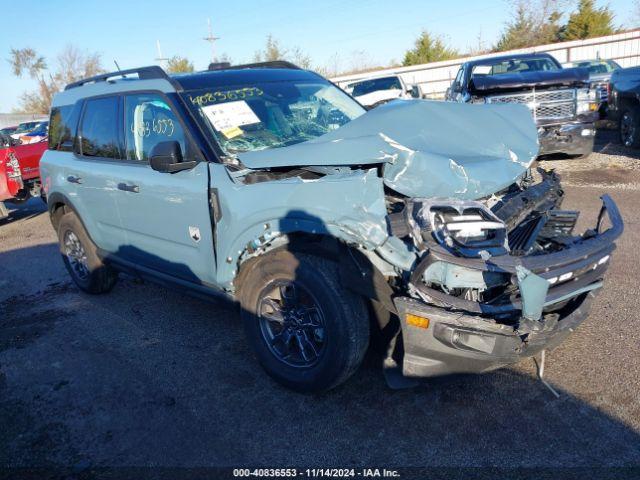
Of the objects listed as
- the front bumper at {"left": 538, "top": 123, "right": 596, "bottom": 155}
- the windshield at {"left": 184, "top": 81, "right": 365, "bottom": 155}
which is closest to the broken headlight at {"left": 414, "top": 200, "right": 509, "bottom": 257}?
the windshield at {"left": 184, "top": 81, "right": 365, "bottom": 155}

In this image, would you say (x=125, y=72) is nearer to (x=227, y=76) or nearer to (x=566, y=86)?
(x=227, y=76)

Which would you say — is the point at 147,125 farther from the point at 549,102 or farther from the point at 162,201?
the point at 549,102

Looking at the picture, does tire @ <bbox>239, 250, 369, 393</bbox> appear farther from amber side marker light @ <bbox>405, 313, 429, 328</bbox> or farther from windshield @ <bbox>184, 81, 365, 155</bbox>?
windshield @ <bbox>184, 81, 365, 155</bbox>

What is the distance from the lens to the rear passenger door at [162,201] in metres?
3.62

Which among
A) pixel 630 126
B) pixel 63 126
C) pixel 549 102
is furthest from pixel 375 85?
pixel 63 126

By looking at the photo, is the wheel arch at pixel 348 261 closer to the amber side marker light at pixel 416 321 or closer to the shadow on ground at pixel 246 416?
the amber side marker light at pixel 416 321

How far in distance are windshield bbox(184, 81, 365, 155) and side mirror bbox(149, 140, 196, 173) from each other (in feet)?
0.94

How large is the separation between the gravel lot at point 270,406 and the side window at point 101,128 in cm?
156

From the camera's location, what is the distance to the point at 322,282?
2959 mm

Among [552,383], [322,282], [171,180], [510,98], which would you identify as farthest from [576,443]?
[510,98]

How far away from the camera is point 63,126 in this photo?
17.7 feet

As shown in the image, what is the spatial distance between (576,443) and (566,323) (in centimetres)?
60

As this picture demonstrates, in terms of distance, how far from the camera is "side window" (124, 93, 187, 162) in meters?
3.82

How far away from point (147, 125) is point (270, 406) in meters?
2.38
